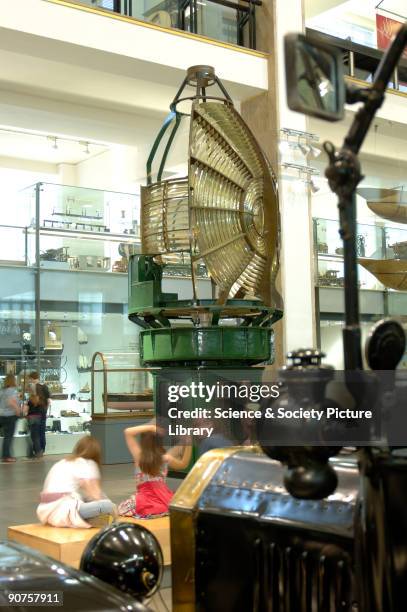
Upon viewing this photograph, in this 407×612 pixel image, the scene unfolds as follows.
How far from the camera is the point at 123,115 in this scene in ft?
48.6

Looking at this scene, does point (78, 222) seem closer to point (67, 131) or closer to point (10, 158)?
point (67, 131)

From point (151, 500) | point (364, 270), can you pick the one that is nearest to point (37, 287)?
point (364, 270)

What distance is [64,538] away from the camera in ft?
17.4

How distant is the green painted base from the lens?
5.46 meters

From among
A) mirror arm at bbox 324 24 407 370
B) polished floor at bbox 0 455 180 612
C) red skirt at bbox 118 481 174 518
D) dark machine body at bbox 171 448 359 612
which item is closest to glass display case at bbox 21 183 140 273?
polished floor at bbox 0 455 180 612

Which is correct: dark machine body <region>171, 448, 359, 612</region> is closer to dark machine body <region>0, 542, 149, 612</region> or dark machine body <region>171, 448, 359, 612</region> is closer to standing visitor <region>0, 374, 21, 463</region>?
dark machine body <region>0, 542, 149, 612</region>

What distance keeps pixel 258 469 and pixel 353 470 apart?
0.40 metres

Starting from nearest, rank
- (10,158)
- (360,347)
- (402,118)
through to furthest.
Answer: (360,347), (402,118), (10,158)

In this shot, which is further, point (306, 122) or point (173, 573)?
point (306, 122)

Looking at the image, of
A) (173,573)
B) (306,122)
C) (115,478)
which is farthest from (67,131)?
(173,573)

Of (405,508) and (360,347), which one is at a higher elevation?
(360,347)

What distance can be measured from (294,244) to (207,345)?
6.97m

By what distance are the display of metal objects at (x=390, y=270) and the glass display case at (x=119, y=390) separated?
423 cm

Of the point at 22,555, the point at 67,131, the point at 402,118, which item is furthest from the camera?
the point at 67,131
